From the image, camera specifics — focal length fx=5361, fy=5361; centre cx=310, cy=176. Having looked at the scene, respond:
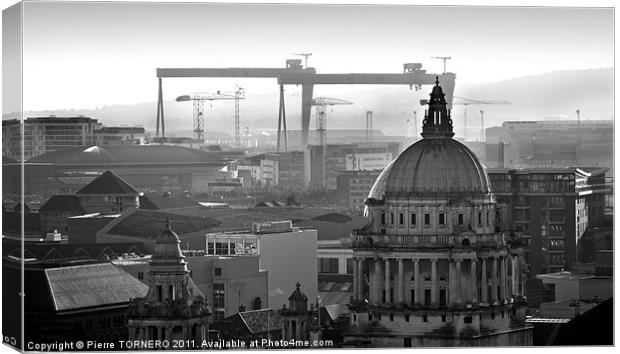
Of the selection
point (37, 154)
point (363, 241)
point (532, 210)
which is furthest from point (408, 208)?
point (532, 210)

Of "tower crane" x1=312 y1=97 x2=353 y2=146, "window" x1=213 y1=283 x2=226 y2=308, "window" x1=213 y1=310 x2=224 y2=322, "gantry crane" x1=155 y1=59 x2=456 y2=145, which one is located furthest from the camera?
"tower crane" x1=312 y1=97 x2=353 y2=146

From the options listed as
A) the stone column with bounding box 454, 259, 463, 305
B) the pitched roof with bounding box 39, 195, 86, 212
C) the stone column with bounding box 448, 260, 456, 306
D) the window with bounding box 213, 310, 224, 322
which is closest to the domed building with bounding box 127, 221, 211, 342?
the window with bounding box 213, 310, 224, 322

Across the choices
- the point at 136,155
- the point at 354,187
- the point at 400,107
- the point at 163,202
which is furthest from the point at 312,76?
the point at 136,155

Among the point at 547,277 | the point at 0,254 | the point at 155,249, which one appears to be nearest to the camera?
the point at 0,254

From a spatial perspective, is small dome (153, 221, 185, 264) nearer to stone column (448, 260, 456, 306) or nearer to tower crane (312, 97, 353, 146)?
stone column (448, 260, 456, 306)

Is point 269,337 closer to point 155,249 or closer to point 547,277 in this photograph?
point 155,249

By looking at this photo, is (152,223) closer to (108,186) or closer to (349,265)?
(108,186)

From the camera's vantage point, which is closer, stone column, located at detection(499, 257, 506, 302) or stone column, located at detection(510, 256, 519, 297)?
stone column, located at detection(499, 257, 506, 302)
